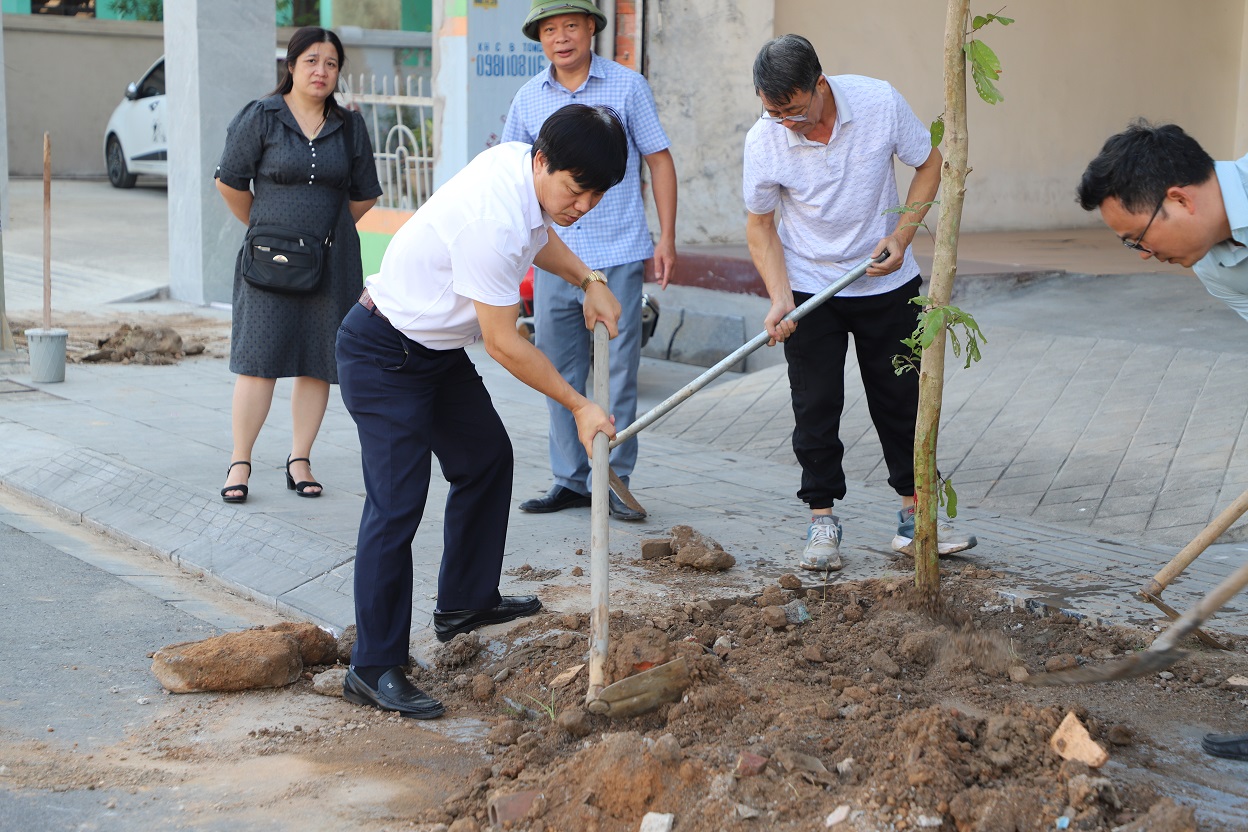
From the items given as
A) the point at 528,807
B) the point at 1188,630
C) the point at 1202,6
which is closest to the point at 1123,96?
the point at 1202,6

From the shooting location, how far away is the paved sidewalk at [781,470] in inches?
189

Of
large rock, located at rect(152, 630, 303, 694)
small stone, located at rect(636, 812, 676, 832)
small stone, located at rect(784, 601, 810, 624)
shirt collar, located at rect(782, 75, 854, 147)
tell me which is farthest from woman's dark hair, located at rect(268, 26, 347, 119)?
small stone, located at rect(636, 812, 676, 832)

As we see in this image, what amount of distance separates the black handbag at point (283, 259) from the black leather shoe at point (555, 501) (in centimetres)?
128

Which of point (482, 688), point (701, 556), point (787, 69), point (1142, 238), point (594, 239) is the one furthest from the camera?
point (594, 239)

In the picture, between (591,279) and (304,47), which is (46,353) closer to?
(304,47)

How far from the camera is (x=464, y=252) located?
334 cm

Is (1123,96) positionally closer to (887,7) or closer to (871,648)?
(887,7)

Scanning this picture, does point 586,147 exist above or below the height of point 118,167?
above

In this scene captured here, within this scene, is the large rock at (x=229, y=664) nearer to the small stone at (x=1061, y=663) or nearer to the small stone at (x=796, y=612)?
the small stone at (x=796, y=612)

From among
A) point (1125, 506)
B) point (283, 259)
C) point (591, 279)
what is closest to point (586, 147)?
point (591, 279)

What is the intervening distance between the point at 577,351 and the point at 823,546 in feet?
4.49

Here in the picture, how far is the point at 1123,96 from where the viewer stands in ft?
40.4

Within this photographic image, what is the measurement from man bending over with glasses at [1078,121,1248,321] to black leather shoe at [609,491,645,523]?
101 inches

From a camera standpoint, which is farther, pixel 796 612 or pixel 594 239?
pixel 594 239
